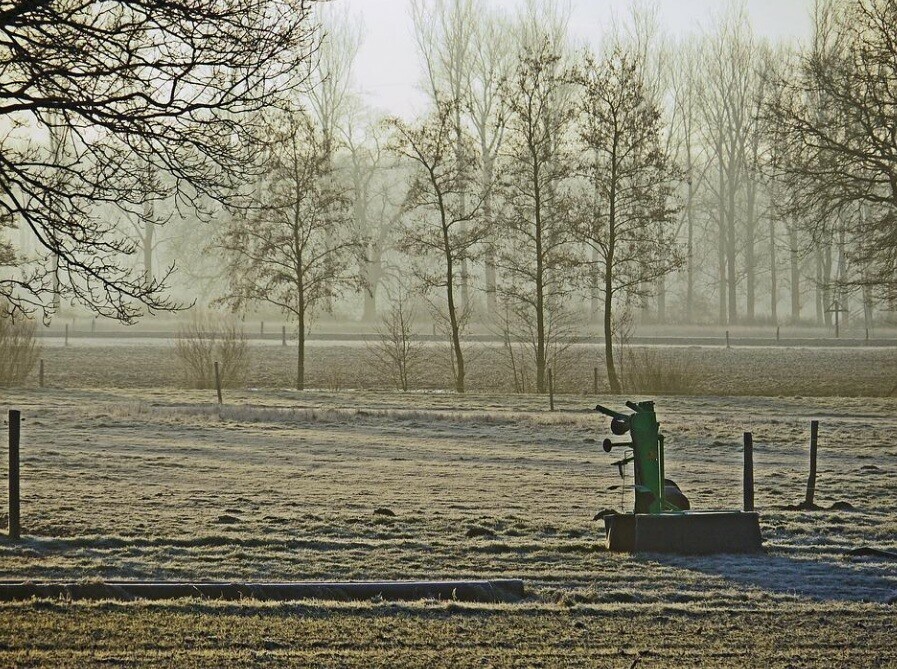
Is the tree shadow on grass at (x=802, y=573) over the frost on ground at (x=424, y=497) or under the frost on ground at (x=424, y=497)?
under

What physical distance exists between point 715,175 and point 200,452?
82569 millimetres

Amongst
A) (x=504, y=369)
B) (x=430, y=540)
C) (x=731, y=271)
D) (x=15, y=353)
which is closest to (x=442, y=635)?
(x=430, y=540)

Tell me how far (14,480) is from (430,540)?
417cm

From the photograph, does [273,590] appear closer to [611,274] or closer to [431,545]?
[431,545]

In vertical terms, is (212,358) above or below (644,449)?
above

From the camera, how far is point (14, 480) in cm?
1157

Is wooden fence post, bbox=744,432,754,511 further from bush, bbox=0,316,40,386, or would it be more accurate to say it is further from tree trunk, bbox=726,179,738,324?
tree trunk, bbox=726,179,738,324

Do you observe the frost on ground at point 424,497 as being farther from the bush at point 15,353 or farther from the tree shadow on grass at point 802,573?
the bush at point 15,353

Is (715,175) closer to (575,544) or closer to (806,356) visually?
(806,356)

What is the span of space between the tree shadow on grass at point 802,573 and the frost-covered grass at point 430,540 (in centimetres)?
4

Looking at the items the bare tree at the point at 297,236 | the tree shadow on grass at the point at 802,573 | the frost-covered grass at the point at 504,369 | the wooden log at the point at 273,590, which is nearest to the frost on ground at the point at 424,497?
the tree shadow on grass at the point at 802,573

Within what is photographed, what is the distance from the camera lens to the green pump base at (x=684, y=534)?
11.2 meters

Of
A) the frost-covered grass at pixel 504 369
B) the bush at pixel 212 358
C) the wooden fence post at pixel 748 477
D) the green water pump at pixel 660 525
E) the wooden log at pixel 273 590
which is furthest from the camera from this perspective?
the frost-covered grass at pixel 504 369

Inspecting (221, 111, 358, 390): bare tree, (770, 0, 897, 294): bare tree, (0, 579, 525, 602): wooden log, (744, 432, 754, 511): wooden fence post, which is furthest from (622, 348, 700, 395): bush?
(0, 579, 525, 602): wooden log
